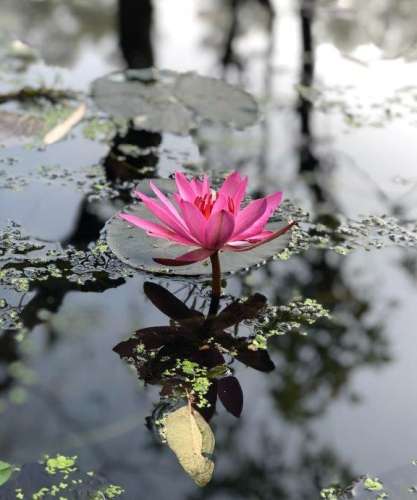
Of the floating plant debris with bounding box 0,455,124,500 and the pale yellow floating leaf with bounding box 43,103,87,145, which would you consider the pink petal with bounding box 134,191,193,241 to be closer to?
the floating plant debris with bounding box 0,455,124,500

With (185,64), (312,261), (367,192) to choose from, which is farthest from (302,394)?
(185,64)

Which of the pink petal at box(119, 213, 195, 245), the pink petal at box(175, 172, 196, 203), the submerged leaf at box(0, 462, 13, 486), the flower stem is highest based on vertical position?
the pink petal at box(175, 172, 196, 203)

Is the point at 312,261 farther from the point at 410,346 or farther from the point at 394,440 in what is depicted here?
the point at 394,440

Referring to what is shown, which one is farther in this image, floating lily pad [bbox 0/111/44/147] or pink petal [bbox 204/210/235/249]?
floating lily pad [bbox 0/111/44/147]

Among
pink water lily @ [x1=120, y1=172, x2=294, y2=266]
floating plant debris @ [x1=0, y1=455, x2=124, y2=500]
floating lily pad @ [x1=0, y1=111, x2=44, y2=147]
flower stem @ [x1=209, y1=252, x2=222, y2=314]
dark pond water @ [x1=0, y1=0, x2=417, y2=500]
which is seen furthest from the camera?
floating lily pad @ [x1=0, y1=111, x2=44, y2=147]

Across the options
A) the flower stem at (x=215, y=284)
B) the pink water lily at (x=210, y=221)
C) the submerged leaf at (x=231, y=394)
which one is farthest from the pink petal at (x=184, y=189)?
the submerged leaf at (x=231, y=394)

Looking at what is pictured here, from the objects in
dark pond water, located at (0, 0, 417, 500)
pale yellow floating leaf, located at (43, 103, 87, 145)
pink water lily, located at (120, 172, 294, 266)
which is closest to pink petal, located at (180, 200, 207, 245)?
pink water lily, located at (120, 172, 294, 266)
